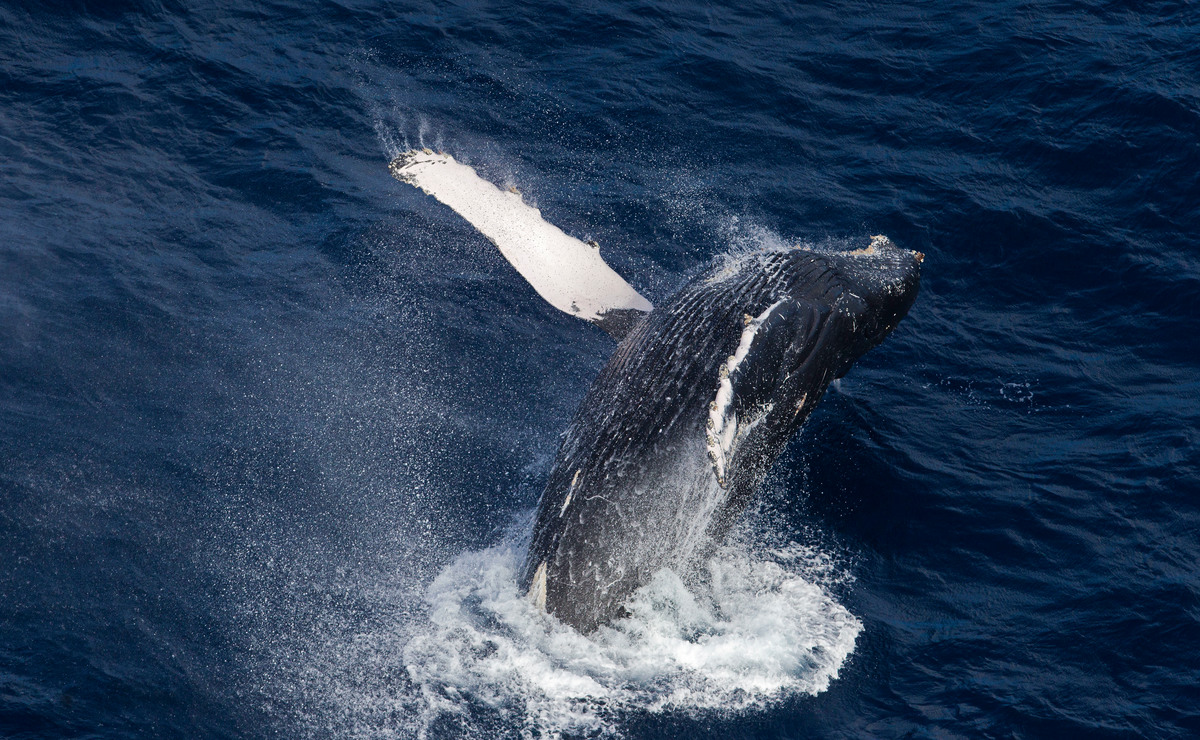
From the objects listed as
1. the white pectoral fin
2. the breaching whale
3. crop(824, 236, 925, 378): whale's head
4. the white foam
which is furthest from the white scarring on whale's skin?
the white pectoral fin

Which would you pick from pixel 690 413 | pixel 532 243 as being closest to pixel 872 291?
pixel 690 413

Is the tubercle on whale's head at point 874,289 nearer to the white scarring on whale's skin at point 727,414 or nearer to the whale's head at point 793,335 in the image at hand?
the whale's head at point 793,335

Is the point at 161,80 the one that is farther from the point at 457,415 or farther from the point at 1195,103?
the point at 1195,103

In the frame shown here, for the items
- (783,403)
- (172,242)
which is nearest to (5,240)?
(172,242)

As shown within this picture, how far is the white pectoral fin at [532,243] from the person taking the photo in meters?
16.0

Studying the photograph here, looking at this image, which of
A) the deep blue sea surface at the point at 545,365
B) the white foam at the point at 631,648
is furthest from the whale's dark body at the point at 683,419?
the deep blue sea surface at the point at 545,365

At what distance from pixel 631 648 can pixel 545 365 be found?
556 centimetres

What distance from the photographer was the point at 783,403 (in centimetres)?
1298

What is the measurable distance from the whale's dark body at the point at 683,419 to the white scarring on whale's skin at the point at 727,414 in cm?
3

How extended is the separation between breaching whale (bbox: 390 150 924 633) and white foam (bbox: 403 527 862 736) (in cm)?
35

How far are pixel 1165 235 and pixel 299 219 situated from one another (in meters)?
15.3

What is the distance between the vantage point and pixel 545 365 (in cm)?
1633

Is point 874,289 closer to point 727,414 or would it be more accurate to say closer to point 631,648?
point 727,414

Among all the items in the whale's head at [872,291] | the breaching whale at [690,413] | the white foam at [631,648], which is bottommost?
the white foam at [631,648]
